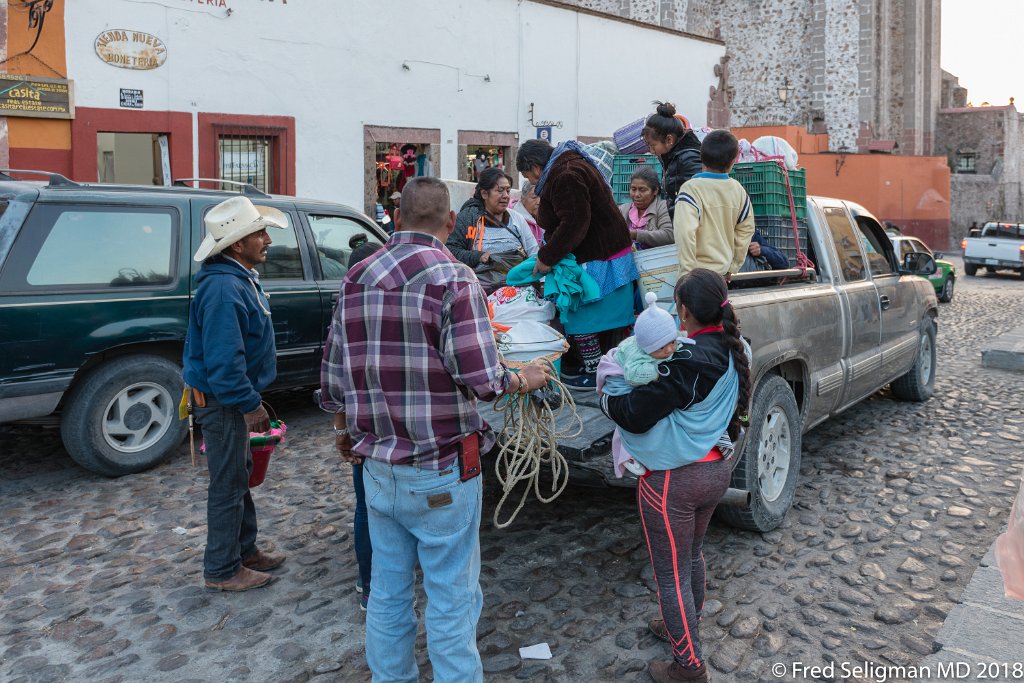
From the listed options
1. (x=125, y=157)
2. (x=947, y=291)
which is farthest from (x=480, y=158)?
(x=947, y=291)

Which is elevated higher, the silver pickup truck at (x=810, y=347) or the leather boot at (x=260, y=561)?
Result: the silver pickup truck at (x=810, y=347)

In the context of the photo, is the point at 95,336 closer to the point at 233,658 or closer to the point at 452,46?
the point at 233,658

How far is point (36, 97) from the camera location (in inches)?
451

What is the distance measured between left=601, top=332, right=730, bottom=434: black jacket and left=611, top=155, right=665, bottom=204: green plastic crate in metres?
3.04

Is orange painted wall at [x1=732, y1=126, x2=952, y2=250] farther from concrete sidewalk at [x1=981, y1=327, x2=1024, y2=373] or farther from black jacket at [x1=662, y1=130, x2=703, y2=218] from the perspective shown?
black jacket at [x1=662, y1=130, x2=703, y2=218]

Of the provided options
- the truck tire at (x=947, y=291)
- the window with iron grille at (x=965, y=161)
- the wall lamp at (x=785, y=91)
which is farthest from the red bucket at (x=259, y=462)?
the window with iron grille at (x=965, y=161)

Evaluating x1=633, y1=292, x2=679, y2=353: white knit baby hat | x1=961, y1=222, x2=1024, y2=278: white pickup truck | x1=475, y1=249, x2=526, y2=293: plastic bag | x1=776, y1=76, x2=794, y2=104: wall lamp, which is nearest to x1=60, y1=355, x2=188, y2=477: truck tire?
x1=475, y1=249, x2=526, y2=293: plastic bag

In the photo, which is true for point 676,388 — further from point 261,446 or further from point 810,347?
point 810,347

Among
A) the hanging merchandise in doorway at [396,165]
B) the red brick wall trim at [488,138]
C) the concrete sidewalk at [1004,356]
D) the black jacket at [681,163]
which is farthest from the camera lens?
the red brick wall trim at [488,138]

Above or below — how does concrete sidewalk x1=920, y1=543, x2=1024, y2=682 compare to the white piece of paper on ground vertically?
above

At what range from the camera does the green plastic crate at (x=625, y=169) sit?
6.02m

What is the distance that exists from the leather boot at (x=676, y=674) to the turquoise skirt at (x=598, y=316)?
5.93 feet

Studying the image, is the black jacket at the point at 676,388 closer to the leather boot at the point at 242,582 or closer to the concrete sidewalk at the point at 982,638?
the concrete sidewalk at the point at 982,638

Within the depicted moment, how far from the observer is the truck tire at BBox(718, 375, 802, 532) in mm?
4484
